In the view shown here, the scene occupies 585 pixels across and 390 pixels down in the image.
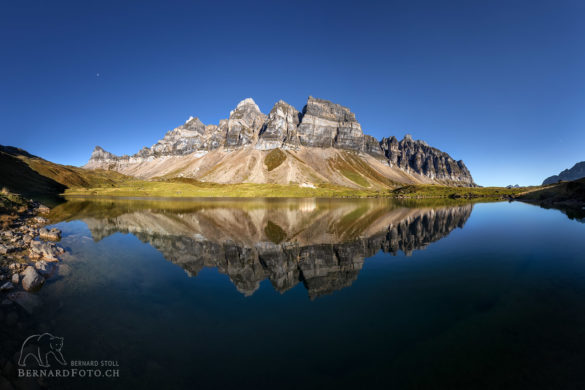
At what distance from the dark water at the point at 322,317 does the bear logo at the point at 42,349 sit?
1.22ft

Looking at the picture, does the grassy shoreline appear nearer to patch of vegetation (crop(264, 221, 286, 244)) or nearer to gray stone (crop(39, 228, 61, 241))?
patch of vegetation (crop(264, 221, 286, 244))

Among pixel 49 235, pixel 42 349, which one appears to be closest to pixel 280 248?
pixel 42 349

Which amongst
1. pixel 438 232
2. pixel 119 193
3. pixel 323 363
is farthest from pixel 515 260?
pixel 119 193

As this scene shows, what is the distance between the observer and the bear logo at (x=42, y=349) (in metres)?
8.77

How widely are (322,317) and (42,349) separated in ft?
39.7

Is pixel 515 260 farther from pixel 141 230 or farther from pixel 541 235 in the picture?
pixel 141 230

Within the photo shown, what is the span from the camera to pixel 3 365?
7914 mm

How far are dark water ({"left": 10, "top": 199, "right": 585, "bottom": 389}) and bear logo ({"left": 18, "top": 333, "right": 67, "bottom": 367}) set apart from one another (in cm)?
37

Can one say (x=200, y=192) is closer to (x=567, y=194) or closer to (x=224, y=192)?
(x=224, y=192)

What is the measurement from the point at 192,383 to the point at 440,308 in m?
13.2

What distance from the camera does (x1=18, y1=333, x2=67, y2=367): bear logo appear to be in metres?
8.77

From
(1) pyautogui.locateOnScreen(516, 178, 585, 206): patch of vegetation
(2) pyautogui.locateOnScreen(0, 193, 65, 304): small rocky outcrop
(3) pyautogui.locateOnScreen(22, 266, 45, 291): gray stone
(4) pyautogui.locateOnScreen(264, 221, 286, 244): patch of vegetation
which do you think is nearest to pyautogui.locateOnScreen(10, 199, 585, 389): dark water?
(3) pyautogui.locateOnScreen(22, 266, 45, 291): gray stone

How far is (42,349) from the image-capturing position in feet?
30.7

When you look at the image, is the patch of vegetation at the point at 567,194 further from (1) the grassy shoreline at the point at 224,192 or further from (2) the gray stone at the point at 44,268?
(2) the gray stone at the point at 44,268
